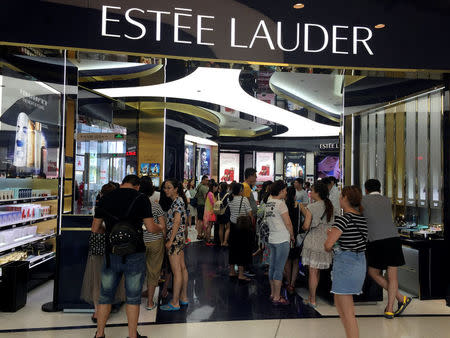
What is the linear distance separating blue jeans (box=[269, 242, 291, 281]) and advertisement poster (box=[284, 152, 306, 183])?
1090cm

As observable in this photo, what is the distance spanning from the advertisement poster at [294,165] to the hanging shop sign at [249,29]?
36.2ft

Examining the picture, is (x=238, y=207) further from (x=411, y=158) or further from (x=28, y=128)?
(x=28, y=128)

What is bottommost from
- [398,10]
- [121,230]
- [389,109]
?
[121,230]

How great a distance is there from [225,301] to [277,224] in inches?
44.8

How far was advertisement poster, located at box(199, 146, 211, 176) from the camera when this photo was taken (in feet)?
51.0

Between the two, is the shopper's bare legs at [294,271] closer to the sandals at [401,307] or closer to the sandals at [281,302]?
the sandals at [281,302]

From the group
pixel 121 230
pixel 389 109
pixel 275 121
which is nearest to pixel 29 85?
pixel 121 230

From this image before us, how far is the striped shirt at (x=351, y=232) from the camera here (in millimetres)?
3010

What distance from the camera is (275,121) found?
12.2 meters

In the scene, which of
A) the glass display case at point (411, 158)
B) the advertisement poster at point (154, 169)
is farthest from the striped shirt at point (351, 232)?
the advertisement poster at point (154, 169)

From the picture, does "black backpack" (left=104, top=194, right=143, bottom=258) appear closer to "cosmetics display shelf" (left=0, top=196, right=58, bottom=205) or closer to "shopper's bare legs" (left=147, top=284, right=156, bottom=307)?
"shopper's bare legs" (left=147, top=284, right=156, bottom=307)

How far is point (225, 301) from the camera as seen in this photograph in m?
4.58

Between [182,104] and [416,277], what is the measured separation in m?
6.79

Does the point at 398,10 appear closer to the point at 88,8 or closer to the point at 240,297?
the point at 88,8
